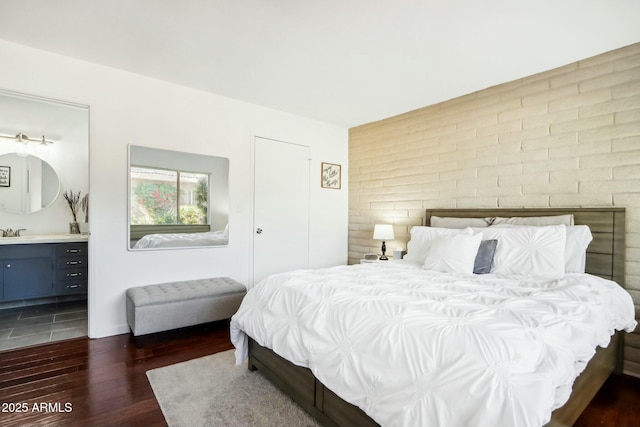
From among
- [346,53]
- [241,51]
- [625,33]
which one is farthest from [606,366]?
[241,51]

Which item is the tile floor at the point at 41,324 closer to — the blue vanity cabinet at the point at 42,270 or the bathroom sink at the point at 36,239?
the blue vanity cabinet at the point at 42,270

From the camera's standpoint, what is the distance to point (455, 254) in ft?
8.68

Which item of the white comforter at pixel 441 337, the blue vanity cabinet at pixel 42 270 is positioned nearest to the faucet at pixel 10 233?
the blue vanity cabinet at pixel 42 270

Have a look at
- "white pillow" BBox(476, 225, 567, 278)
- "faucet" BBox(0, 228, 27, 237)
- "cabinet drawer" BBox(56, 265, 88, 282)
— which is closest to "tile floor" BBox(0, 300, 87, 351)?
"cabinet drawer" BBox(56, 265, 88, 282)

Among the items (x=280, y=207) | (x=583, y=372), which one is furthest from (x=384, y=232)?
(x=583, y=372)

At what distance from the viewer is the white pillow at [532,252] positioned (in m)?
2.43

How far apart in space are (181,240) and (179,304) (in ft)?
2.71

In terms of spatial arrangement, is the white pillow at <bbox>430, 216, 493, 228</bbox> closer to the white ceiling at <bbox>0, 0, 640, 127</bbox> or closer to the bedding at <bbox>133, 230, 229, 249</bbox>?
the white ceiling at <bbox>0, 0, 640, 127</bbox>

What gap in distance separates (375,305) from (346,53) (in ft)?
7.12

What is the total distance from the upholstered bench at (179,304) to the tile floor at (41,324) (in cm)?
73

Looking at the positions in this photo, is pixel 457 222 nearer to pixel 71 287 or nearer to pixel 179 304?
pixel 179 304

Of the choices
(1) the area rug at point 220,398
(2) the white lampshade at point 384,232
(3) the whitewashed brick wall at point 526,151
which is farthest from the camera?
(2) the white lampshade at point 384,232

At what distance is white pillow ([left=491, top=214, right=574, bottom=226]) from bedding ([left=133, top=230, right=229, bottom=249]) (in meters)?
2.98

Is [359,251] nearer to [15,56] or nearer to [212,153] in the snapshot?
[212,153]
